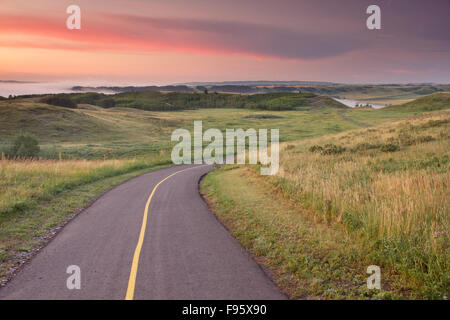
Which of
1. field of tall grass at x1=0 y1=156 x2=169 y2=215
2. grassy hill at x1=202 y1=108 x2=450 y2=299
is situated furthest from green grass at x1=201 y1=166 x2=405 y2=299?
field of tall grass at x1=0 y1=156 x2=169 y2=215

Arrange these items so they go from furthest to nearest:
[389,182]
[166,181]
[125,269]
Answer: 1. [166,181]
2. [389,182]
3. [125,269]

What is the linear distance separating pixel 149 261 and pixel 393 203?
6.85 m

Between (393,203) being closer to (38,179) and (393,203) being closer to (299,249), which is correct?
(299,249)

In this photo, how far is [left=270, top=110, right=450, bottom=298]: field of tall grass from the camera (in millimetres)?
6047

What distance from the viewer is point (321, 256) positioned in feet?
24.0

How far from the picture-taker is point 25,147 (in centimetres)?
3666

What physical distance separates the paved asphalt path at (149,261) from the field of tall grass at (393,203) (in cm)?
290

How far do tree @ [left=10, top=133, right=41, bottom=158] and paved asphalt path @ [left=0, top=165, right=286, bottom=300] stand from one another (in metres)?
30.2

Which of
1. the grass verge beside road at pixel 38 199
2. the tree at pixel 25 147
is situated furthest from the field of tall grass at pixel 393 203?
the tree at pixel 25 147

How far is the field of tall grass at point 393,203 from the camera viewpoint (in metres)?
6.05

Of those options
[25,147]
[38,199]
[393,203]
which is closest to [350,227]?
[393,203]
